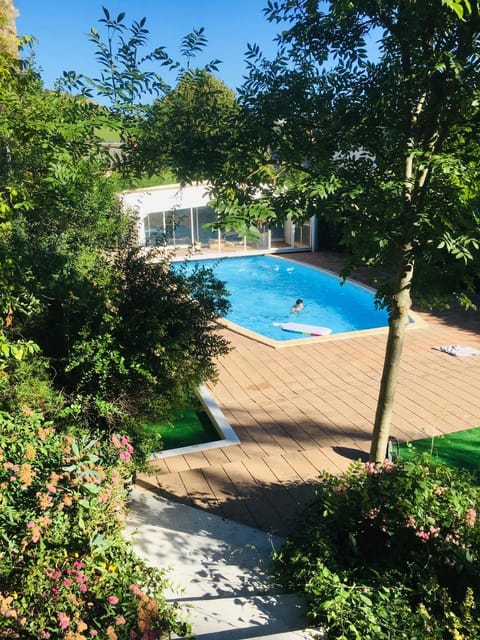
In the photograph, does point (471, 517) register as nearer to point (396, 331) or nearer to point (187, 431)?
point (396, 331)

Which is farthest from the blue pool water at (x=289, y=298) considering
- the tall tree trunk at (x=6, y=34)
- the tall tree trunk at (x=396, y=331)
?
the tall tree trunk at (x=396, y=331)

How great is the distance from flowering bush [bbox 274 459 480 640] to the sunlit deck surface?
1.06m

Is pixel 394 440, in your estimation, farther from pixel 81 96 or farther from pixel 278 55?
pixel 81 96

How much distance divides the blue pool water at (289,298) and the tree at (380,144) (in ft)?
30.9

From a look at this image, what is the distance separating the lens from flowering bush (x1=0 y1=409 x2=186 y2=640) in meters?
2.61

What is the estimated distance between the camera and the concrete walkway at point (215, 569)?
2.97 metres

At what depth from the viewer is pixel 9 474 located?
3.19 metres

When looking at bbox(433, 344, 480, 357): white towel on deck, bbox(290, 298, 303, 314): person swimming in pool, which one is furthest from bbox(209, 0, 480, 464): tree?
bbox(290, 298, 303, 314): person swimming in pool

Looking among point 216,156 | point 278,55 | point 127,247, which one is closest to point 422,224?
point 216,156

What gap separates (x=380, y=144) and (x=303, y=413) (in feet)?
14.6

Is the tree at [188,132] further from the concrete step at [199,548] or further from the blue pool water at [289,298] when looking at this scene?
the blue pool water at [289,298]

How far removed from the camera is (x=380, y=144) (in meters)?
4.36

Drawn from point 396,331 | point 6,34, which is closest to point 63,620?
point 396,331

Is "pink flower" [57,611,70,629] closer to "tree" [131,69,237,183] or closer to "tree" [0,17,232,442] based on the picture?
"tree" [0,17,232,442]
